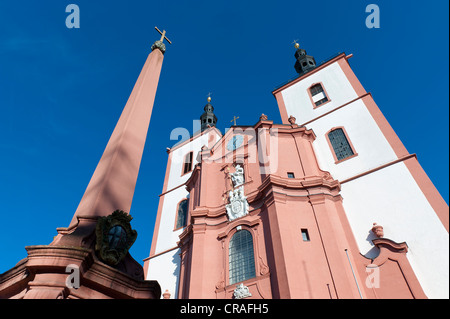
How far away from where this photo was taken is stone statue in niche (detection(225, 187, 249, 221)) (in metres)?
16.8

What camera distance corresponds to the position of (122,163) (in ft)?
25.7

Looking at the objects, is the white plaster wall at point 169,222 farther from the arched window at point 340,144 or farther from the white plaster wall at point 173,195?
the arched window at point 340,144

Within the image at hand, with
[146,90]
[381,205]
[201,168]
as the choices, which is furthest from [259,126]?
[146,90]

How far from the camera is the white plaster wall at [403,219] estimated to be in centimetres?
1195

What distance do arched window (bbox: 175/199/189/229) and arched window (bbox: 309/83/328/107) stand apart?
511 inches

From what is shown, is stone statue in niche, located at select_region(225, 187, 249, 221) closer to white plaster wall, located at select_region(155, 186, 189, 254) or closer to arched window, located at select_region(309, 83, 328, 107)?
white plaster wall, located at select_region(155, 186, 189, 254)

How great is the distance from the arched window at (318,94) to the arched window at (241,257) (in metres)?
12.4

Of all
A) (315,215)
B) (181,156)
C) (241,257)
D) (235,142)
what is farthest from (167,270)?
(181,156)

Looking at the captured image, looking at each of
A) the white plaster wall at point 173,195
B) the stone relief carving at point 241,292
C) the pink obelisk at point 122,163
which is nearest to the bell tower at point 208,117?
the white plaster wall at point 173,195

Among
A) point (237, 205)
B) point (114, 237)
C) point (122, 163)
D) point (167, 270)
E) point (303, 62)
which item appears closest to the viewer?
point (114, 237)

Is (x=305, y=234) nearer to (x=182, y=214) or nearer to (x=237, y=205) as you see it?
(x=237, y=205)

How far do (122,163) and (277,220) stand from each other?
8.56 m
